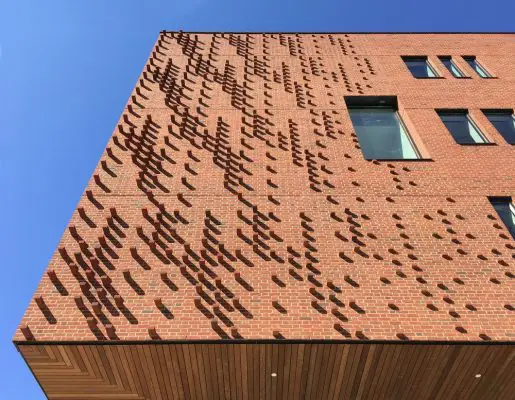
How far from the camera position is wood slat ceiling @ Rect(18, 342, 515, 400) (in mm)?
5523

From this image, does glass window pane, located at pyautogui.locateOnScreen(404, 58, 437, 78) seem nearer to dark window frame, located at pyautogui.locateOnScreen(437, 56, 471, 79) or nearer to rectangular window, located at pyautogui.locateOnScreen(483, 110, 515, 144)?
dark window frame, located at pyautogui.locateOnScreen(437, 56, 471, 79)

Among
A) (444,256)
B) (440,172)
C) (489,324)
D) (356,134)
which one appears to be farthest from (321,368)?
(356,134)

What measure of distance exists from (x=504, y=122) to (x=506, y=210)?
3811 millimetres

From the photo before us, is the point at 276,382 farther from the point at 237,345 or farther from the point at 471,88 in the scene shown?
the point at 471,88

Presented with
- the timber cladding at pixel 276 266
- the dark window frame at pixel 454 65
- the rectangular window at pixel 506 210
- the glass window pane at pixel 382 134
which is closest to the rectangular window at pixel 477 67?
the dark window frame at pixel 454 65

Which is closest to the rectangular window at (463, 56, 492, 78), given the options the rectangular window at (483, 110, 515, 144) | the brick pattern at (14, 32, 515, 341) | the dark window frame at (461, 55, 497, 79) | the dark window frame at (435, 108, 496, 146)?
the dark window frame at (461, 55, 497, 79)

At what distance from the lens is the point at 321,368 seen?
576 cm

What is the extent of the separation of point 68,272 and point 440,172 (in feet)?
24.5

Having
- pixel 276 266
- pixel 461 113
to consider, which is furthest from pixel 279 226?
pixel 461 113

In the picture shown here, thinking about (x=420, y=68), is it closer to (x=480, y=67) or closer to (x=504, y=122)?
(x=480, y=67)

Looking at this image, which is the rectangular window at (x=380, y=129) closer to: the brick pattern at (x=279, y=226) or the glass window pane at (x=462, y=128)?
the brick pattern at (x=279, y=226)

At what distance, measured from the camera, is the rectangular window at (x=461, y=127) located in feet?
33.8

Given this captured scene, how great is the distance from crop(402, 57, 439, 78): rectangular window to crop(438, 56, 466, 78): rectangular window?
61 cm

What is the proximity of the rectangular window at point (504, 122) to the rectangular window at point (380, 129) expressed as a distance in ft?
7.66
